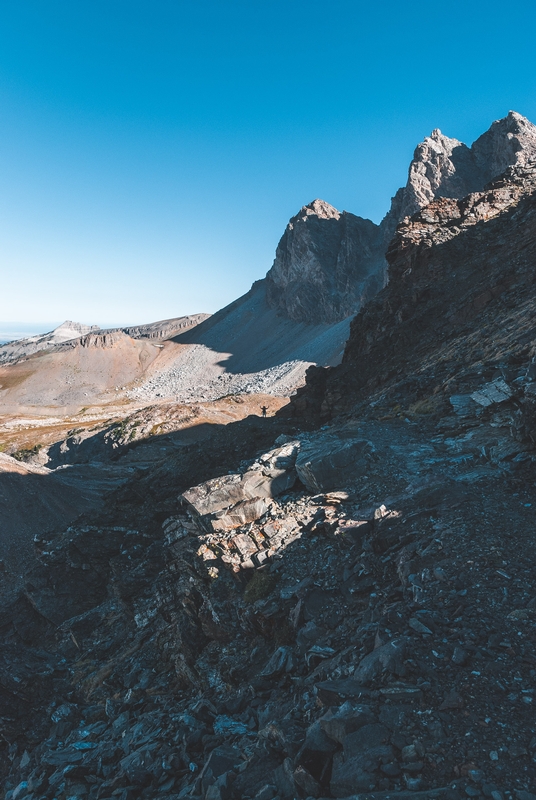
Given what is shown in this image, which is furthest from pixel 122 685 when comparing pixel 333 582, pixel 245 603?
pixel 333 582

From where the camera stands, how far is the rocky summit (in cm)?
673

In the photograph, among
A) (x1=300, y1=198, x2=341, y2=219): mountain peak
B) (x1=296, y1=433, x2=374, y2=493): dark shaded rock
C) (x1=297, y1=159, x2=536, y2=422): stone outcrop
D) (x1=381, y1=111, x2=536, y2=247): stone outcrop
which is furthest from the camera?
(x1=300, y1=198, x2=341, y2=219): mountain peak

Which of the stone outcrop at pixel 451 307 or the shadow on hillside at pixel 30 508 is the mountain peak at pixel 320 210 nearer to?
the stone outcrop at pixel 451 307

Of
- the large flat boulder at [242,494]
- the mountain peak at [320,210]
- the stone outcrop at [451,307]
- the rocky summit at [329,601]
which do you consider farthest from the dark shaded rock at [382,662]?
the mountain peak at [320,210]

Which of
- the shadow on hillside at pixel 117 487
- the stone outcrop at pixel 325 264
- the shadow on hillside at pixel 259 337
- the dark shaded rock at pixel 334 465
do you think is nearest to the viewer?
the dark shaded rock at pixel 334 465

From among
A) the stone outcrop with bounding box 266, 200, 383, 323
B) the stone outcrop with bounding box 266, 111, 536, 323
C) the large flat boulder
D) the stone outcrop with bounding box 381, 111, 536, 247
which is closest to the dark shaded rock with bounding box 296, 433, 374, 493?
the large flat boulder

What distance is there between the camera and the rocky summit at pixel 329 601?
22.1 ft

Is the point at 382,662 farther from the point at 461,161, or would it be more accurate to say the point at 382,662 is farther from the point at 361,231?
the point at 361,231

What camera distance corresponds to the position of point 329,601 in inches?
445

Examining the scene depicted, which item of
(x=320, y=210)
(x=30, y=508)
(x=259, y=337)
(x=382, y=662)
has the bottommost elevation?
(x=30, y=508)

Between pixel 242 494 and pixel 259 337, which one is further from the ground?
pixel 259 337

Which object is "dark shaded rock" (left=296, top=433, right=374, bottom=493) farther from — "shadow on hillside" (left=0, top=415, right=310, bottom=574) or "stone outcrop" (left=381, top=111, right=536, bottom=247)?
"stone outcrop" (left=381, top=111, right=536, bottom=247)

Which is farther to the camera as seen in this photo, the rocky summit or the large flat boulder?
the large flat boulder

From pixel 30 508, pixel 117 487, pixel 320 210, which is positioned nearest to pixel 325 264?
pixel 320 210
